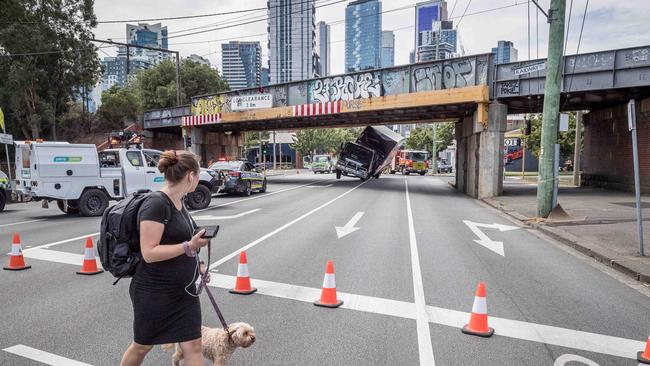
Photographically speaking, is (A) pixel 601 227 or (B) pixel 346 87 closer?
(A) pixel 601 227

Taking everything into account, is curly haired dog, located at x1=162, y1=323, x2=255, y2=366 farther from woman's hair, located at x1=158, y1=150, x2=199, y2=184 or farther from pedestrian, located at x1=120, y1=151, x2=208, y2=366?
woman's hair, located at x1=158, y1=150, x2=199, y2=184

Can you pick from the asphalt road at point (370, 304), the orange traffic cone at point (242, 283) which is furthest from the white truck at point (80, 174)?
the orange traffic cone at point (242, 283)

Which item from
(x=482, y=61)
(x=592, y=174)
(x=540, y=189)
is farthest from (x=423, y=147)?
(x=540, y=189)

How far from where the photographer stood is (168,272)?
9.29 ft

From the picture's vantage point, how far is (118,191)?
47.2ft

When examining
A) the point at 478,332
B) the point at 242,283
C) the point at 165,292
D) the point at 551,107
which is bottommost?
the point at 478,332

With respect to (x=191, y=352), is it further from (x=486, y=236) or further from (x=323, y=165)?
(x=323, y=165)

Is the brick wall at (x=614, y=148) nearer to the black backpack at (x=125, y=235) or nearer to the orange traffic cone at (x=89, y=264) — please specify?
the orange traffic cone at (x=89, y=264)

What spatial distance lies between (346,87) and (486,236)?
53.7 ft

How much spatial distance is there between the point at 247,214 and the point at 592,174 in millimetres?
21233

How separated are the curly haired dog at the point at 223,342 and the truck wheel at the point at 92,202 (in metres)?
12.0

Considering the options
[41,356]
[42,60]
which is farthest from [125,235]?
[42,60]

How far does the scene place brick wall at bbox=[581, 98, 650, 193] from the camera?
1964 cm

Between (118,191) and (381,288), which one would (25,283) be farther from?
(118,191)
